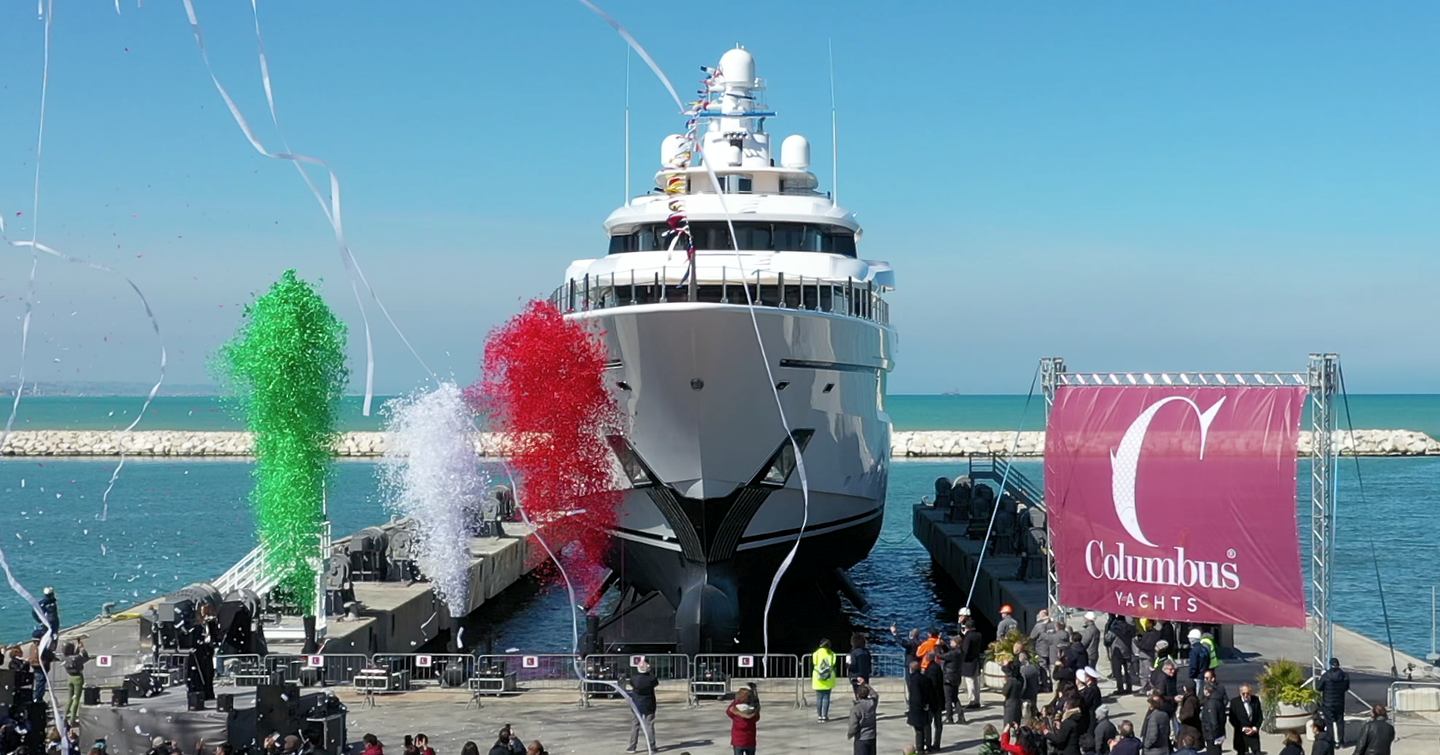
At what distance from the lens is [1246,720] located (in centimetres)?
1633

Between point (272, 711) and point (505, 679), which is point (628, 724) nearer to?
point (505, 679)

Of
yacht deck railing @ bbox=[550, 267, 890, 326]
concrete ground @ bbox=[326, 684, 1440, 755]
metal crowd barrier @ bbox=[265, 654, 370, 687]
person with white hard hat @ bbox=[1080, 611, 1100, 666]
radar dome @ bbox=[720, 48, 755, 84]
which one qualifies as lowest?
concrete ground @ bbox=[326, 684, 1440, 755]

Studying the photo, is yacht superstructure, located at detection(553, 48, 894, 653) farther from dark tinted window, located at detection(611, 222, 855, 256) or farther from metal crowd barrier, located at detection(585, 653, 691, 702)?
metal crowd barrier, located at detection(585, 653, 691, 702)

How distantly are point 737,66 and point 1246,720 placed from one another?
28269 millimetres

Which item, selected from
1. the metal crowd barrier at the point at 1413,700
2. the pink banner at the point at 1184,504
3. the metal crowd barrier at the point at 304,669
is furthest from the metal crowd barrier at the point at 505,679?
the metal crowd barrier at the point at 1413,700

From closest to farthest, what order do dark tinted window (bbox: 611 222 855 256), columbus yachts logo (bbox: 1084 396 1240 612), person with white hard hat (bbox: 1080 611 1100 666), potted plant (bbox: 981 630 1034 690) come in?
potted plant (bbox: 981 630 1034 690) < columbus yachts logo (bbox: 1084 396 1240 612) < person with white hard hat (bbox: 1080 611 1100 666) < dark tinted window (bbox: 611 222 855 256)

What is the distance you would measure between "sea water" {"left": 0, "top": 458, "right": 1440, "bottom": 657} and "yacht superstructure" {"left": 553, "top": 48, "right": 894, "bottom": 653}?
5831 mm

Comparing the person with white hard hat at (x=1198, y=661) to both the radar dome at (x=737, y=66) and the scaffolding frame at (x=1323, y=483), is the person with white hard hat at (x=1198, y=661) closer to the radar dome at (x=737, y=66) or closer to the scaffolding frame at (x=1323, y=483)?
the scaffolding frame at (x=1323, y=483)

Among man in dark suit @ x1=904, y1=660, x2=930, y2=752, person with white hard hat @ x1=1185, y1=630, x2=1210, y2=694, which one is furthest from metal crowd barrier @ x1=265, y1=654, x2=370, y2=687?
person with white hard hat @ x1=1185, y1=630, x2=1210, y2=694

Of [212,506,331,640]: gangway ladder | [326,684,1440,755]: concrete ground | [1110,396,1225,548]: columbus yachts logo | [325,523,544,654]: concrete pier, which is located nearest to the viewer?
[326,684,1440,755]: concrete ground

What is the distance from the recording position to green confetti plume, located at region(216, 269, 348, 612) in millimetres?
27938

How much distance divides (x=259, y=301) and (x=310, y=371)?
168 centimetres

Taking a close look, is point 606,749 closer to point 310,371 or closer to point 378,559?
point 310,371

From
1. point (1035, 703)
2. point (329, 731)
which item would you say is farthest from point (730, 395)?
point (329, 731)
